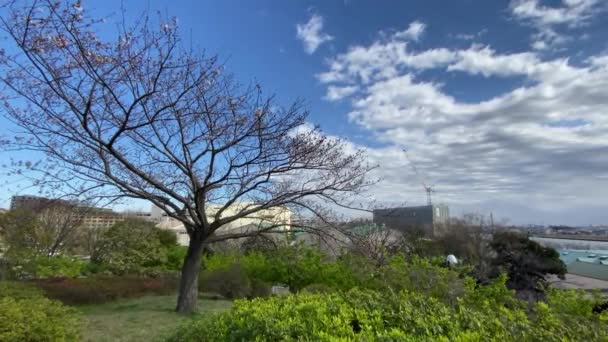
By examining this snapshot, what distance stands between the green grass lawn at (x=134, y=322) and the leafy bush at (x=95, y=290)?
518 mm

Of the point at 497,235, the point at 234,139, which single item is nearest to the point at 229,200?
the point at 234,139

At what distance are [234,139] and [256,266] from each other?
595 cm

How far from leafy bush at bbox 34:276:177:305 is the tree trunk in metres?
3.27

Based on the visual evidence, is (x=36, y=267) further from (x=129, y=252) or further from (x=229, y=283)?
(x=229, y=283)

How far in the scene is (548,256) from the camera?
20.6m

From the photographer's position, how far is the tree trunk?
789 cm

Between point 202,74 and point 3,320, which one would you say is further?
point 202,74

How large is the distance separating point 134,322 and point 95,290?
13.7ft

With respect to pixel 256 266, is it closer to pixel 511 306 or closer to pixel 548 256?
pixel 511 306

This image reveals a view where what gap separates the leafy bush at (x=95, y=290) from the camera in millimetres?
9320

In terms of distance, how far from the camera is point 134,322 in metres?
A: 6.59

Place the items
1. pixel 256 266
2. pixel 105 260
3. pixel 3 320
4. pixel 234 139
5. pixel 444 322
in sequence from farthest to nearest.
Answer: pixel 105 260, pixel 256 266, pixel 234 139, pixel 3 320, pixel 444 322

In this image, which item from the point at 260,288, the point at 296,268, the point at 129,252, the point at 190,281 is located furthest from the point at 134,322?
the point at 129,252

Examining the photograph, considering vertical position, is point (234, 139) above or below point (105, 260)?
above
